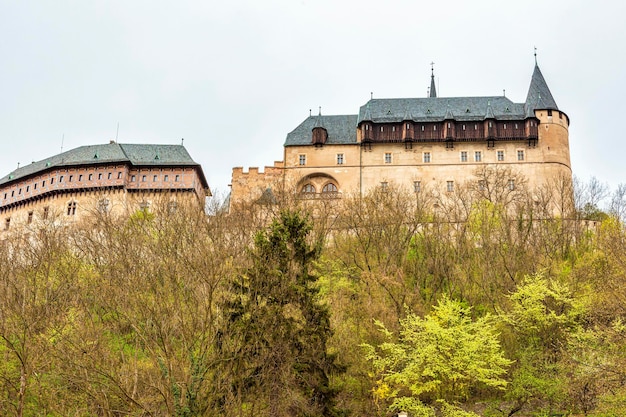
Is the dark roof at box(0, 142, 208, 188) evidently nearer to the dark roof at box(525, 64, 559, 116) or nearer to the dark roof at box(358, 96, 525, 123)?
the dark roof at box(358, 96, 525, 123)

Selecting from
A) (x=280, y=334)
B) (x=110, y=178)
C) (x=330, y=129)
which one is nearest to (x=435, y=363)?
(x=280, y=334)

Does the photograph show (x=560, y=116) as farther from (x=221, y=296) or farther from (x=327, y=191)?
(x=221, y=296)

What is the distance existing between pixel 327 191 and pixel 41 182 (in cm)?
2579

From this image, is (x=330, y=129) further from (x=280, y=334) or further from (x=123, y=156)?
(x=280, y=334)

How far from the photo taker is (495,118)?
51281 millimetres

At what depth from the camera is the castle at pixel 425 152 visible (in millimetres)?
50188

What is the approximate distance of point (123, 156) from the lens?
55.7 m

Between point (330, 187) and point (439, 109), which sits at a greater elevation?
point (439, 109)

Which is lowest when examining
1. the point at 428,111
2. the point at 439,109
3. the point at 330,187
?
the point at 330,187

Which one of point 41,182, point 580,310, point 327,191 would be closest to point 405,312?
point 580,310

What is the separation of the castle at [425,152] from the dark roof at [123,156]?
853 cm

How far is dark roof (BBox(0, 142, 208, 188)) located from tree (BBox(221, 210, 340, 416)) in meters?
35.9

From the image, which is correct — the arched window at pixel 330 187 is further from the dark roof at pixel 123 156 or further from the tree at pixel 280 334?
the tree at pixel 280 334

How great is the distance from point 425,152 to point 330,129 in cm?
808
